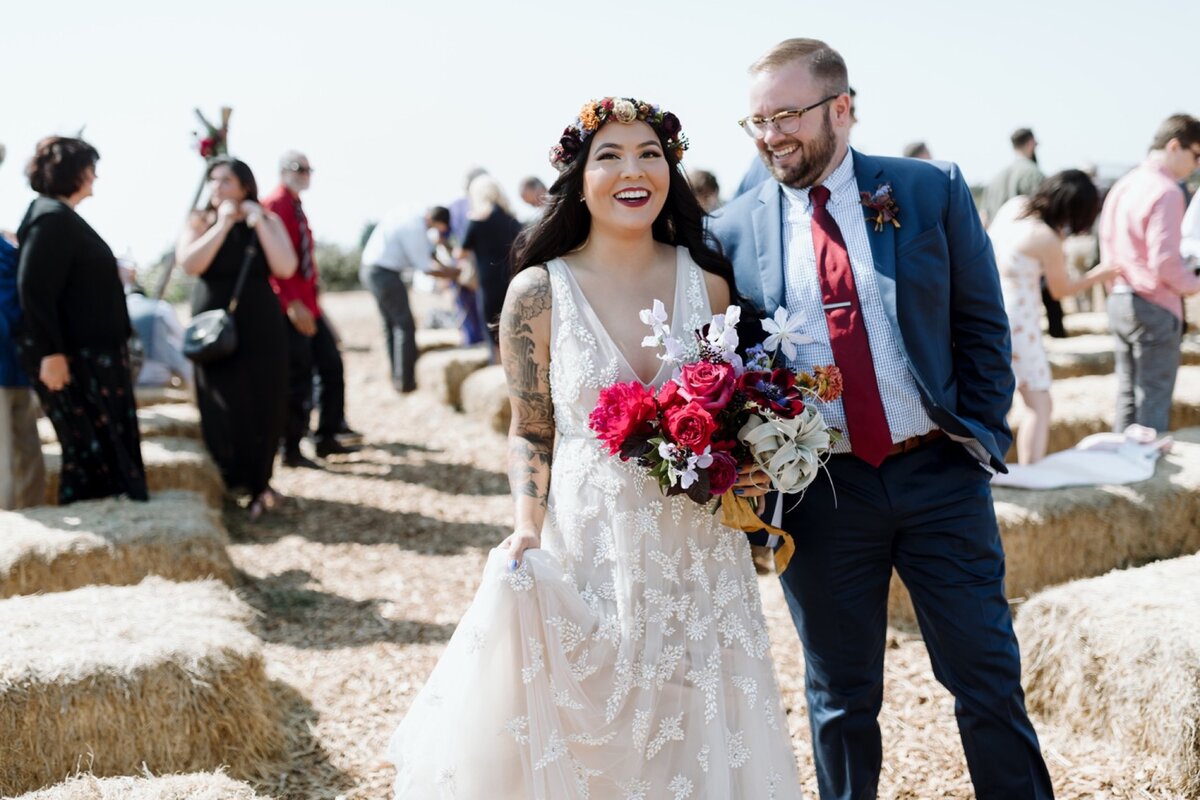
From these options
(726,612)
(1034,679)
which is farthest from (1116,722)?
(726,612)

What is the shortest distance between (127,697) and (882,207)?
10.1 feet

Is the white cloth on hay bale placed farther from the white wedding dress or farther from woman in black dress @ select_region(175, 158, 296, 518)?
woman in black dress @ select_region(175, 158, 296, 518)

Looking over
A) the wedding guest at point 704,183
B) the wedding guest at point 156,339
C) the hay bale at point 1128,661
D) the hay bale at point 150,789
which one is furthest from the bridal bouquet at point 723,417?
the wedding guest at point 156,339

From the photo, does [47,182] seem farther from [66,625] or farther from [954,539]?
[954,539]

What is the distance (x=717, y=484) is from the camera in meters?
2.80

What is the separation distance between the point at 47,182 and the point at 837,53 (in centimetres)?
481

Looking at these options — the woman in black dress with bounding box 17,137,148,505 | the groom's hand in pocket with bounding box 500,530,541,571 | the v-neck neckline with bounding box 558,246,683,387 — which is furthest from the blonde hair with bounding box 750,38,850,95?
the woman in black dress with bounding box 17,137,148,505

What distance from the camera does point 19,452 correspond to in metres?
6.50

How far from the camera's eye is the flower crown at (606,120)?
10.3ft

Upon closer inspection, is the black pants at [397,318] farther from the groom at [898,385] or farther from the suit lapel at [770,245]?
the groom at [898,385]

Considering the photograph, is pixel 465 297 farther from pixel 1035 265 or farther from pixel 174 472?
pixel 1035 265

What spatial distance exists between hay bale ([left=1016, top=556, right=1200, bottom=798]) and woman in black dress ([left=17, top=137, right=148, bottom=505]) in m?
4.99

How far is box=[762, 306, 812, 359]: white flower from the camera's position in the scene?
2.89 meters

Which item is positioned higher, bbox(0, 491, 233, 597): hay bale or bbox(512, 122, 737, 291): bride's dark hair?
bbox(512, 122, 737, 291): bride's dark hair
